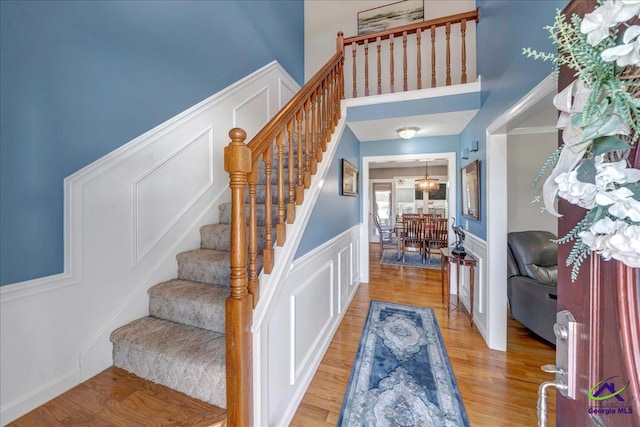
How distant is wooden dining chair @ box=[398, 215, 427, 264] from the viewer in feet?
17.1

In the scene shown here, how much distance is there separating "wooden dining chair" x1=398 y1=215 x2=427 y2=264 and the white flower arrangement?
16.2ft

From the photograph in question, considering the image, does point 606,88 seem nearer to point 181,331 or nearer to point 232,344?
point 232,344

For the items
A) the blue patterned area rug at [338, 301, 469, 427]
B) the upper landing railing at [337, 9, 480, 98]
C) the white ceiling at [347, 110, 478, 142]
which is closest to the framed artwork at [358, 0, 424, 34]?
the upper landing railing at [337, 9, 480, 98]

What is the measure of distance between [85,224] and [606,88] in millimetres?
2060

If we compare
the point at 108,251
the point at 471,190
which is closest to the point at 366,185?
the point at 471,190

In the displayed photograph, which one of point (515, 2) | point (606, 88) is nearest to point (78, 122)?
point (606, 88)

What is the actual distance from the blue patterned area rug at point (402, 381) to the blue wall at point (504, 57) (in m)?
1.21

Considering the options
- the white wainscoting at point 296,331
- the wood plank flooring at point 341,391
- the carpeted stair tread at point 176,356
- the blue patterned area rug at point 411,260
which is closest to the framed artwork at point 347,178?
the white wainscoting at point 296,331

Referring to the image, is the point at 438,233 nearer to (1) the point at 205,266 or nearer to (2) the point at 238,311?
(1) the point at 205,266

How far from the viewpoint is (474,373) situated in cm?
194

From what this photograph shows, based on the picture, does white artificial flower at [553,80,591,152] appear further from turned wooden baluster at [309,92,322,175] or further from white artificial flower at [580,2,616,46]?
turned wooden baluster at [309,92,322,175]

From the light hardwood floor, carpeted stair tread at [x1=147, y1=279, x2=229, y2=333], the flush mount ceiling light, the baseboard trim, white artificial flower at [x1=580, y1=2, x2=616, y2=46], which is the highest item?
the flush mount ceiling light

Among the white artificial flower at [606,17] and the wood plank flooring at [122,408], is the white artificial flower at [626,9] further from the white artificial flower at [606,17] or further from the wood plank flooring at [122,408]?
the wood plank flooring at [122,408]

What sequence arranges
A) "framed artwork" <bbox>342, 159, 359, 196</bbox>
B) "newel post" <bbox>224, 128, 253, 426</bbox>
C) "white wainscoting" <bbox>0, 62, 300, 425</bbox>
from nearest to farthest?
"newel post" <bbox>224, 128, 253, 426</bbox>
"white wainscoting" <bbox>0, 62, 300, 425</bbox>
"framed artwork" <bbox>342, 159, 359, 196</bbox>
